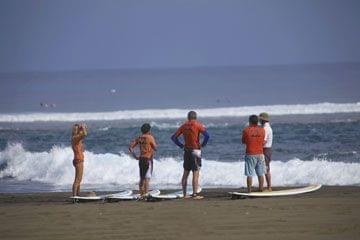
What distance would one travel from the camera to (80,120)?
43.3 m

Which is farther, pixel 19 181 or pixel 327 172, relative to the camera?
pixel 19 181

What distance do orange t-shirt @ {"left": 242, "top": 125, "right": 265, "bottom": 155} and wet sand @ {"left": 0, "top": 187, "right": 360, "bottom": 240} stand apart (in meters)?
0.99

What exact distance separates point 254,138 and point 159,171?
6.50 m

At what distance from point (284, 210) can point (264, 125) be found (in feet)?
9.52

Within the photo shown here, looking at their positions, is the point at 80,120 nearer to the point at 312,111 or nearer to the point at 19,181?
the point at 312,111

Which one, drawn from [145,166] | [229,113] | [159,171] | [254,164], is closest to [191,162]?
[145,166]

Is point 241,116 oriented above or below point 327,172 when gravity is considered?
above

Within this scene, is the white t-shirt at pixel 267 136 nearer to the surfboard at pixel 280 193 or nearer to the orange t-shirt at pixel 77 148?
the surfboard at pixel 280 193

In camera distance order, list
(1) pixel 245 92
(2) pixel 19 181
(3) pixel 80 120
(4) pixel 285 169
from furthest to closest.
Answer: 1. (1) pixel 245 92
2. (3) pixel 80 120
3. (2) pixel 19 181
4. (4) pixel 285 169

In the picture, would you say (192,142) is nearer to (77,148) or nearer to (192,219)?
(77,148)

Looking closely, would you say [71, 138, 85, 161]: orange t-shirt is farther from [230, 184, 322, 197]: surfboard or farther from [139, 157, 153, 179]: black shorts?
[230, 184, 322, 197]: surfboard

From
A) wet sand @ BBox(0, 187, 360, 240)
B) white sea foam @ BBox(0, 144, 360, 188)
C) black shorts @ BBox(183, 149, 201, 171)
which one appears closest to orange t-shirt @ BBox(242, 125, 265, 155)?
black shorts @ BBox(183, 149, 201, 171)

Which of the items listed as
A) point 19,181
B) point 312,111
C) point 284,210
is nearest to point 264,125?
point 284,210

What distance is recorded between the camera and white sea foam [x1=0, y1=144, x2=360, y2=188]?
62.0ft
